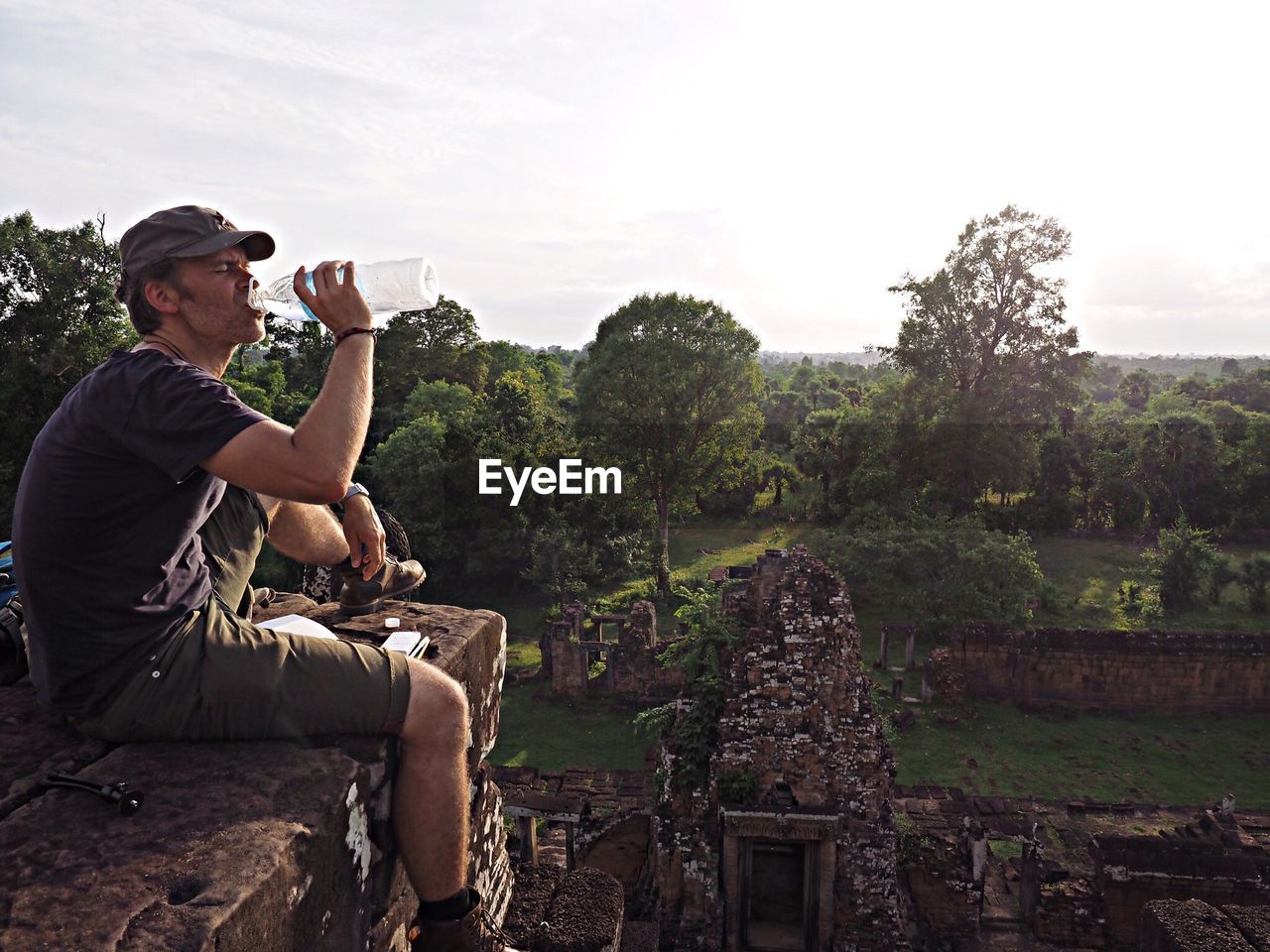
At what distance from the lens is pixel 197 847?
158cm

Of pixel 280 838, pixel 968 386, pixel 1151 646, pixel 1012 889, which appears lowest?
pixel 1012 889

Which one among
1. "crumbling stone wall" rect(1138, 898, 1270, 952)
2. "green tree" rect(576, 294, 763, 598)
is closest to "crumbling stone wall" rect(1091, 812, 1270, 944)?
"crumbling stone wall" rect(1138, 898, 1270, 952)

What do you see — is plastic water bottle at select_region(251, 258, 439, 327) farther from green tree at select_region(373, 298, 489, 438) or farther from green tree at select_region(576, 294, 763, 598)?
green tree at select_region(373, 298, 489, 438)

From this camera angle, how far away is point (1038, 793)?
12.2m

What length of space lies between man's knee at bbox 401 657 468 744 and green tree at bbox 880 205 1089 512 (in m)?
25.3

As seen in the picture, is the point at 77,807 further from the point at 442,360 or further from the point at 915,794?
the point at 442,360

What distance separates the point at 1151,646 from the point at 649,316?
14253 mm

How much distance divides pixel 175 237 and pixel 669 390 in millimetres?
19723

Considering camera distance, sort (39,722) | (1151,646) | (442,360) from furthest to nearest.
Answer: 1. (442,360)
2. (1151,646)
3. (39,722)

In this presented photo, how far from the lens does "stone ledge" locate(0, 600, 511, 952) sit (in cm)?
140

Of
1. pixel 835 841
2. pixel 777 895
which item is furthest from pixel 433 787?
pixel 777 895

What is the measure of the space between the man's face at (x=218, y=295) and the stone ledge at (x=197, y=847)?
3.63 feet

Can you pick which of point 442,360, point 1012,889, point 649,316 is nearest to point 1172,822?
point 1012,889

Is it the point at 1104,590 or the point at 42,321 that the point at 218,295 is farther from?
the point at 1104,590
